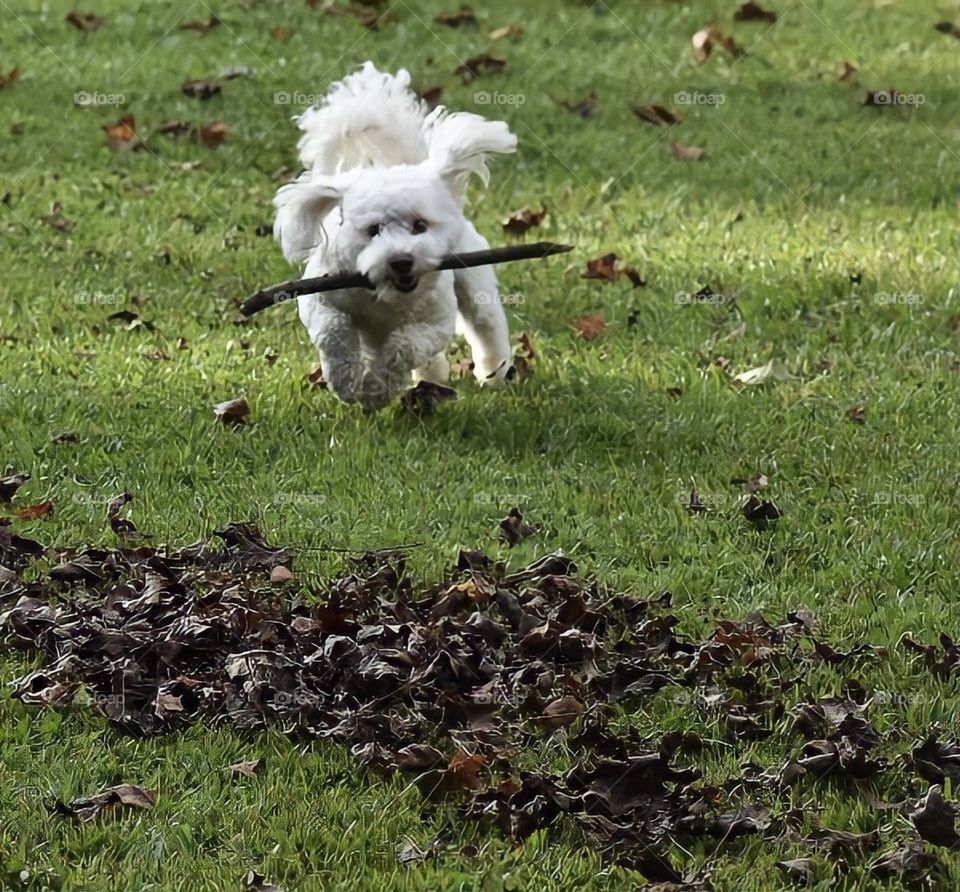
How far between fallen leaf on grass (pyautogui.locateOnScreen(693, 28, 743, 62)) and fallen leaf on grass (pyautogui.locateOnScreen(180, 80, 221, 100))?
3.31m

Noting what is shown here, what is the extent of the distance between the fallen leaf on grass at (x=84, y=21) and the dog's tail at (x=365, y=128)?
548 cm

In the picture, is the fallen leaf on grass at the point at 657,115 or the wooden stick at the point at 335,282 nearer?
the wooden stick at the point at 335,282

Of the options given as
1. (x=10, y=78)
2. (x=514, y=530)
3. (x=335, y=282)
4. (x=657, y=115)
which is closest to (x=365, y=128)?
(x=335, y=282)

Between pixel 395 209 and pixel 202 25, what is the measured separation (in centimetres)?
611

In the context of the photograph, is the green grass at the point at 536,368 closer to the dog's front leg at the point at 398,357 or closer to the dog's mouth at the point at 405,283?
the dog's front leg at the point at 398,357

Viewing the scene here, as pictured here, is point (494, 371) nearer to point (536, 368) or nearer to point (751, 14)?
point (536, 368)

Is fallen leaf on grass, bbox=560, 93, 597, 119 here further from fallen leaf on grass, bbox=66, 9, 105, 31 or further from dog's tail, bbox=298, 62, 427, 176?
dog's tail, bbox=298, 62, 427, 176

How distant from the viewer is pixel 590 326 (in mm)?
7980

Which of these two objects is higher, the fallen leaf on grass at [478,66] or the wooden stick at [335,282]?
the wooden stick at [335,282]

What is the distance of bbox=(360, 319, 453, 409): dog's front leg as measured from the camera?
6.72 m

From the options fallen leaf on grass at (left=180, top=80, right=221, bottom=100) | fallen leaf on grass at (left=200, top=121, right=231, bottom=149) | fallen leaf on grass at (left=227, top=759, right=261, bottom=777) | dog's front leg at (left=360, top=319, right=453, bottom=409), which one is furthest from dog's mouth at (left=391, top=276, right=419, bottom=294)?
fallen leaf on grass at (left=180, top=80, right=221, bottom=100)

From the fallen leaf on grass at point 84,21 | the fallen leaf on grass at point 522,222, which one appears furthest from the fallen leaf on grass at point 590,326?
the fallen leaf on grass at point 84,21

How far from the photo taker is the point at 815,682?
476 centimetres

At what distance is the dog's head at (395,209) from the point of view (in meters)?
6.39
